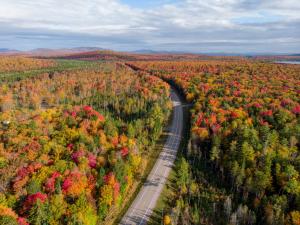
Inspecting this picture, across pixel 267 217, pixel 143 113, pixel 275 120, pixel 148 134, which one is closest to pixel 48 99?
pixel 143 113

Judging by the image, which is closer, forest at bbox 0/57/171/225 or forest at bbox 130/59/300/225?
forest at bbox 0/57/171/225

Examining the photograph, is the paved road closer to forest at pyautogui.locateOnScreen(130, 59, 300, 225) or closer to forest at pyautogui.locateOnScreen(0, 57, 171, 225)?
forest at pyautogui.locateOnScreen(0, 57, 171, 225)

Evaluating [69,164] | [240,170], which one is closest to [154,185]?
[240,170]

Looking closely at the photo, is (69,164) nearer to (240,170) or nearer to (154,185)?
(154,185)

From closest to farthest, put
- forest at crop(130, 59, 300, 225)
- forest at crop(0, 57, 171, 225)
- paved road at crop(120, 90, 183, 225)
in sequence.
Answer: forest at crop(0, 57, 171, 225) < paved road at crop(120, 90, 183, 225) < forest at crop(130, 59, 300, 225)

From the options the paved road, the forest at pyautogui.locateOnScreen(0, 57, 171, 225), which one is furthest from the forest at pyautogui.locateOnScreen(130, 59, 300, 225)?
the forest at pyautogui.locateOnScreen(0, 57, 171, 225)

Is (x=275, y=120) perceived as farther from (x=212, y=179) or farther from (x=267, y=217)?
(x=267, y=217)

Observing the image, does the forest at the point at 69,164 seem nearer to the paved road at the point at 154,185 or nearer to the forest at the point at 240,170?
the paved road at the point at 154,185

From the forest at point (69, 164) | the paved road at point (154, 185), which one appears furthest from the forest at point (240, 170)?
the forest at point (69, 164)

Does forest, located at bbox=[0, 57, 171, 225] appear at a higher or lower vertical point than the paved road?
higher
